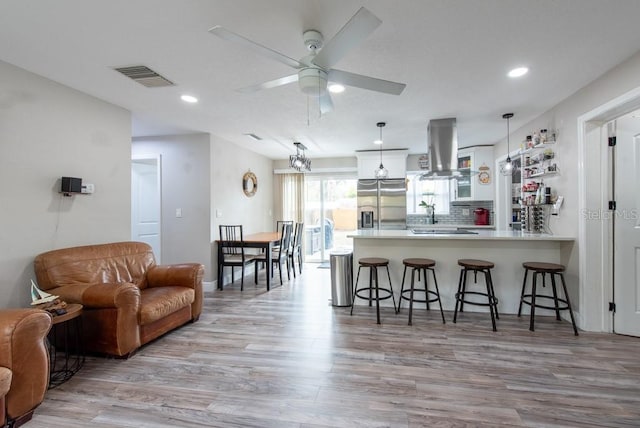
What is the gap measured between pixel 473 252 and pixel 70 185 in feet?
14.7

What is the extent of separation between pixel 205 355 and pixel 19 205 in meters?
2.09

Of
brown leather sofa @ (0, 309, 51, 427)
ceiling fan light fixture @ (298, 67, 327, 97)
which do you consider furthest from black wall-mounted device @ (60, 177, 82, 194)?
ceiling fan light fixture @ (298, 67, 327, 97)

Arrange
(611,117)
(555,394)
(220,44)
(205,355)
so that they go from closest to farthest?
(555,394), (220,44), (205,355), (611,117)

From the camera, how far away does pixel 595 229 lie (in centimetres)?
299

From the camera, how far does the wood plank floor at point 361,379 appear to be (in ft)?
6.02

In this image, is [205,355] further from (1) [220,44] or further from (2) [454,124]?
(2) [454,124]

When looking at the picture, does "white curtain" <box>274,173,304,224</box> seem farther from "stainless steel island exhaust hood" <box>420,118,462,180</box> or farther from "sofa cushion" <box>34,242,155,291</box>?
"sofa cushion" <box>34,242,155,291</box>

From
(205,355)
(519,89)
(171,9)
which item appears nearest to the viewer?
(171,9)

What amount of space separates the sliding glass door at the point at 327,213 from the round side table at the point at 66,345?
4983 mm

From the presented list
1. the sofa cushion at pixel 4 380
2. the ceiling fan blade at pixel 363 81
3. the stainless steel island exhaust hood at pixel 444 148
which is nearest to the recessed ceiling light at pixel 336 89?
the ceiling fan blade at pixel 363 81

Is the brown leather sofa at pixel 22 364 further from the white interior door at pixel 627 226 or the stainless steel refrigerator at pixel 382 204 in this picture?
the stainless steel refrigerator at pixel 382 204

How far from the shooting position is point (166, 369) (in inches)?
95.0

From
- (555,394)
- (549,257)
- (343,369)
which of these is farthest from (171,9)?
(549,257)

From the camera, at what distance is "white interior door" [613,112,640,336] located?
285 centimetres
